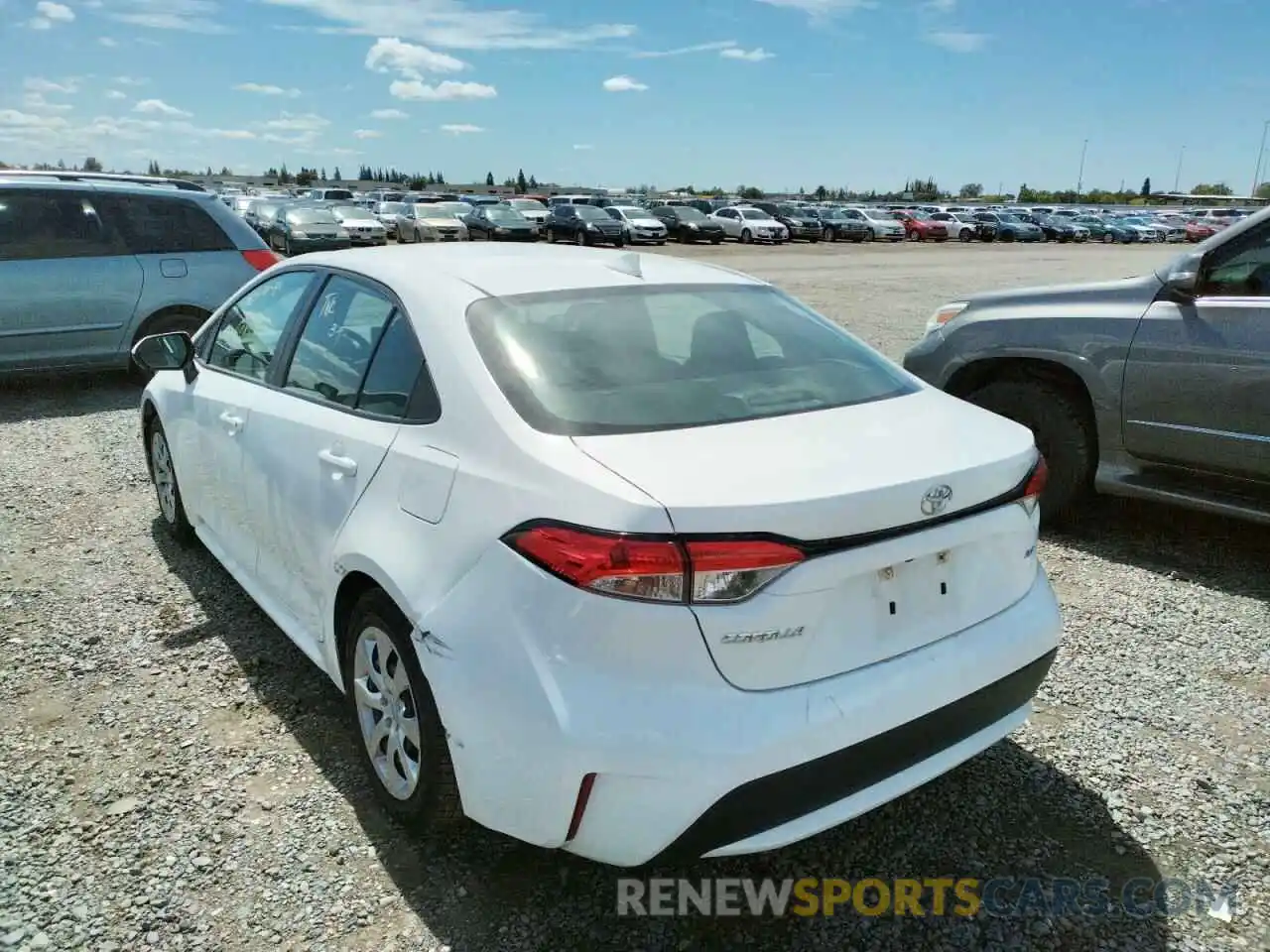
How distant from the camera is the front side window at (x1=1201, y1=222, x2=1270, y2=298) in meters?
4.32

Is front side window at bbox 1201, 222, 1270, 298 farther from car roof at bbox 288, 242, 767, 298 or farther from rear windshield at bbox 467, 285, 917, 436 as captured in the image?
car roof at bbox 288, 242, 767, 298

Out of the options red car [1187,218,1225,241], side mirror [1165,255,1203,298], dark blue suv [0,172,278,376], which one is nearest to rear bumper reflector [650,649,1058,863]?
side mirror [1165,255,1203,298]

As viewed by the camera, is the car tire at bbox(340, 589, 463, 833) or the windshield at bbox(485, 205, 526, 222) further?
the windshield at bbox(485, 205, 526, 222)

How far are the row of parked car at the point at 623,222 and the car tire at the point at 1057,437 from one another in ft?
75.1

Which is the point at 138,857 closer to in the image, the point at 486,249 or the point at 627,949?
the point at 627,949

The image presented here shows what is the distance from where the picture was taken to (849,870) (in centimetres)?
252

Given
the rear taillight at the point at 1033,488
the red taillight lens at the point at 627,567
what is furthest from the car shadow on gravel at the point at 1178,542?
the red taillight lens at the point at 627,567

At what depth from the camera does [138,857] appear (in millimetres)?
2537

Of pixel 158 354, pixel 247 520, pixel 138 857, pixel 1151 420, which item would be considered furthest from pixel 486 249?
pixel 1151 420

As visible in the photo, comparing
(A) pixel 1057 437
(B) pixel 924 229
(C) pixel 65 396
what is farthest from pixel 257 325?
(B) pixel 924 229

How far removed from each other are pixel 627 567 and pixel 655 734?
0.34 m

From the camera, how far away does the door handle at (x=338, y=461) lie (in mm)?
2629

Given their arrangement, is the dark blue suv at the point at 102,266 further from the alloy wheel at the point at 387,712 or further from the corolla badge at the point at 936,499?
the corolla badge at the point at 936,499

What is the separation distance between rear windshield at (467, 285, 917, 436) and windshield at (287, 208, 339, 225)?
2517cm
